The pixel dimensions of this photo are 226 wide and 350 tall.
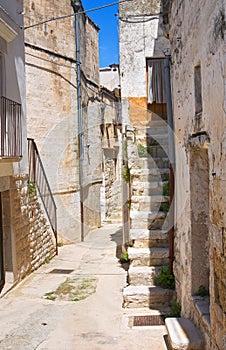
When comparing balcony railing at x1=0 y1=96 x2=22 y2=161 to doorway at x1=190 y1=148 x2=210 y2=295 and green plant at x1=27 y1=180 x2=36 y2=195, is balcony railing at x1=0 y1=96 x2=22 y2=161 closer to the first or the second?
green plant at x1=27 y1=180 x2=36 y2=195

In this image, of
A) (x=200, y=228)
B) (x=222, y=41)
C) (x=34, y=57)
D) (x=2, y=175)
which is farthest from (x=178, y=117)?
(x=34, y=57)

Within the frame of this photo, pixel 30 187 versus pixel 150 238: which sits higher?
pixel 30 187

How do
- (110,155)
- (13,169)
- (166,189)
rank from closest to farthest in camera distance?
(13,169) < (166,189) < (110,155)

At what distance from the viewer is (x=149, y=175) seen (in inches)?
360

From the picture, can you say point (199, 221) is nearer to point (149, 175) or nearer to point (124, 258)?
point (149, 175)

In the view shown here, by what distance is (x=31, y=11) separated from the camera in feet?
41.5

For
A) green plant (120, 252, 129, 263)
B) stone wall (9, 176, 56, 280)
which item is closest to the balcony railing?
stone wall (9, 176, 56, 280)

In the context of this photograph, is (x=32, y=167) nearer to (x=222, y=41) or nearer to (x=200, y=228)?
(x=200, y=228)

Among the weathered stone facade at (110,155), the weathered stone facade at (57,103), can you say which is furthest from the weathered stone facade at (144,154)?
the weathered stone facade at (110,155)

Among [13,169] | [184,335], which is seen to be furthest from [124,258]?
[184,335]

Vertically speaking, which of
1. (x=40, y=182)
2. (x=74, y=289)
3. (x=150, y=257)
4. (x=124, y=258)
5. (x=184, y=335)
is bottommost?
(x=74, y=289)

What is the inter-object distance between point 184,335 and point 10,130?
16.7ft

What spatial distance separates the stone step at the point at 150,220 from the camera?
798cm

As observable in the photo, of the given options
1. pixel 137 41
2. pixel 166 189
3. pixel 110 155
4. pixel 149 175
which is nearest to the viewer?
pixel 166 189
